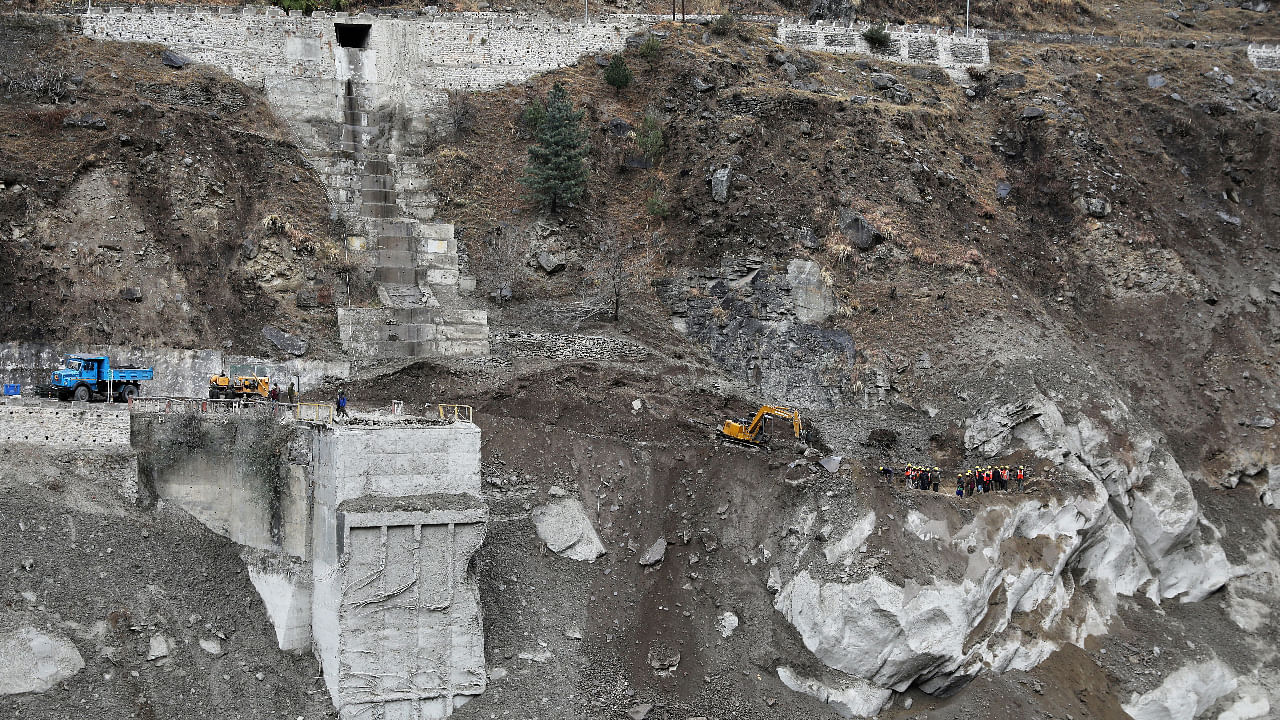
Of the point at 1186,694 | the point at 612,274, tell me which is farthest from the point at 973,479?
the point at 612,274

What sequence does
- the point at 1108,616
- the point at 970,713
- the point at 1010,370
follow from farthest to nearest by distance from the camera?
the point at 1010,370 < the point at 1108,616 < the point at 970,713

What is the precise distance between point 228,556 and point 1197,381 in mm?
31455

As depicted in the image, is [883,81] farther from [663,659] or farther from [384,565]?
[384,565]

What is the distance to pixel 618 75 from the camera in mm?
45875

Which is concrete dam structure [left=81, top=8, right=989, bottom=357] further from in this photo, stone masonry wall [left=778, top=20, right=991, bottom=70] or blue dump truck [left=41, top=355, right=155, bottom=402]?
stone masonry wall [left=778, top=20, right=991, bottom=70]

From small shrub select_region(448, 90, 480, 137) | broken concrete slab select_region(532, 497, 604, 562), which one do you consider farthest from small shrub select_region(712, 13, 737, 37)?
broken concrete slab select_region(532, 497, 604, 562)

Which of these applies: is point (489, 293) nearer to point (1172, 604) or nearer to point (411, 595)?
point (411, 595)

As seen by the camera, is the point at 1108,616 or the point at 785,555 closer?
the point at 785,555

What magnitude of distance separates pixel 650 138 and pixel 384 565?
852 inches

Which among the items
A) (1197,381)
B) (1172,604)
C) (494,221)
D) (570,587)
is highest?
(494,221)

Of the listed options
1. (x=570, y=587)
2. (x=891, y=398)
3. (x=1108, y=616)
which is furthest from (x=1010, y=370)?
(x=570, y=587)

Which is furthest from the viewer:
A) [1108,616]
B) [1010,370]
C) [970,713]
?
[1010,370]

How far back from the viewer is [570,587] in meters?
31.5

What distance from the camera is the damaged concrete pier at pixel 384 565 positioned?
27922 mm
